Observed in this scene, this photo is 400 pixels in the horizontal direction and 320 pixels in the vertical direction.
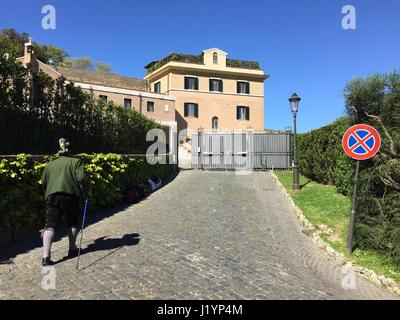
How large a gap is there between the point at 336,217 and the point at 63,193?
7.06 metres

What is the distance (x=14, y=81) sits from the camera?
9.25 metres

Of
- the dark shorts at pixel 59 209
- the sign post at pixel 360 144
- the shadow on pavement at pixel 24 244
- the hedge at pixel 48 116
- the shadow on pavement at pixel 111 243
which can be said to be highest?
the hedge at pixel 48 116

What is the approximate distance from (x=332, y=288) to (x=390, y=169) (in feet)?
10.7

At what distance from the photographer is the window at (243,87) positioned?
54.5 metres

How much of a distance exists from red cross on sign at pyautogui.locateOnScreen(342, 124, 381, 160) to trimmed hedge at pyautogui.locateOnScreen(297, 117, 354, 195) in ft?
14.3

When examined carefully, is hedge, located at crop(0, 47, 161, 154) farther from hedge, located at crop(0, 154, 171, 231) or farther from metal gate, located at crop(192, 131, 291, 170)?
metal gate, located at crop(192, 131, 291, 170)

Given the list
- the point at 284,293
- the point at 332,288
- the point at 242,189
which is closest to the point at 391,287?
the point at 332,288

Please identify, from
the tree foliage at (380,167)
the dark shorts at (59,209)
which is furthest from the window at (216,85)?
the dark shorts at (59,209)

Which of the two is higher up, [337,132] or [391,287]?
[337,132]

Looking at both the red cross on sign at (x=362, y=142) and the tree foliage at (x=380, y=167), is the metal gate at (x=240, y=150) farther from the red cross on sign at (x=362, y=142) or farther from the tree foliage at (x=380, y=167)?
the red cross on sign at (x=362, y=142)

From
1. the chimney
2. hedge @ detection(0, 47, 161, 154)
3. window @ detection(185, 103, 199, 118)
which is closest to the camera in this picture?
hedge @ detection(0, 47, 161, 154)

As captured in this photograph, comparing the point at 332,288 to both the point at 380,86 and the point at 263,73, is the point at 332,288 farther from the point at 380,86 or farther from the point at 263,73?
the point at 263,73

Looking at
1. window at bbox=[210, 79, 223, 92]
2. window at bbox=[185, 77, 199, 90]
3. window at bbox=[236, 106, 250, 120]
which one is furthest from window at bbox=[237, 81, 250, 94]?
window at bbox=[185, 77, 199, 90]

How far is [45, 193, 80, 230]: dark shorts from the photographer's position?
21.7ft
